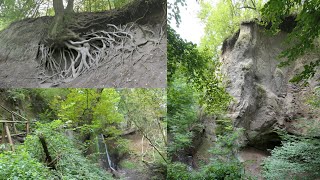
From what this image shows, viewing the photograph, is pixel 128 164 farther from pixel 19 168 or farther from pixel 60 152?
pixel 19 168

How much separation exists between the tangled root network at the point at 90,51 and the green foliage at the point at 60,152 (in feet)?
1.59

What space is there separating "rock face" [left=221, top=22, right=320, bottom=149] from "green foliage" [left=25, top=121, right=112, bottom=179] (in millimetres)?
2035

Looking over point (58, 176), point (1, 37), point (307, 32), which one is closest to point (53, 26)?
point (1, 37)

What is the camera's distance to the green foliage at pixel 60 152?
266 centimetres

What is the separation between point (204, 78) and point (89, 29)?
1289mm

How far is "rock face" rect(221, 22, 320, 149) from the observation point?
13.0 ft

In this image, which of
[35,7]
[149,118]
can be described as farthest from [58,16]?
[149,118]

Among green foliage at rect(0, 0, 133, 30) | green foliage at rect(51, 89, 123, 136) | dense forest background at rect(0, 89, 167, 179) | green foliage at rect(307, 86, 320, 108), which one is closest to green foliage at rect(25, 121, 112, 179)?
dense forest background at rect(0, 89, 167, 179)

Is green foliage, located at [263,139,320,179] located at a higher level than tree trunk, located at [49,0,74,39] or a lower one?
lower

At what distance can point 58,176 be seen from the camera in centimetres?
260

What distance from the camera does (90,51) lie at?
2.81 meters

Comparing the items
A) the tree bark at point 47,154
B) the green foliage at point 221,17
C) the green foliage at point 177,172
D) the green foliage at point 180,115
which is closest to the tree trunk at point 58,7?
the tree bark at point 47,154

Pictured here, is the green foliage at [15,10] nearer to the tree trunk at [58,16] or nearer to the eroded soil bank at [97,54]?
the eroded soil bank at [97,54]

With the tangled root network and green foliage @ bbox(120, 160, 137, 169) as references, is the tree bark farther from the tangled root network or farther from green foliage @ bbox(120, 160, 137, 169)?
green foliage @ bbox(120, 160, 137, 169)
